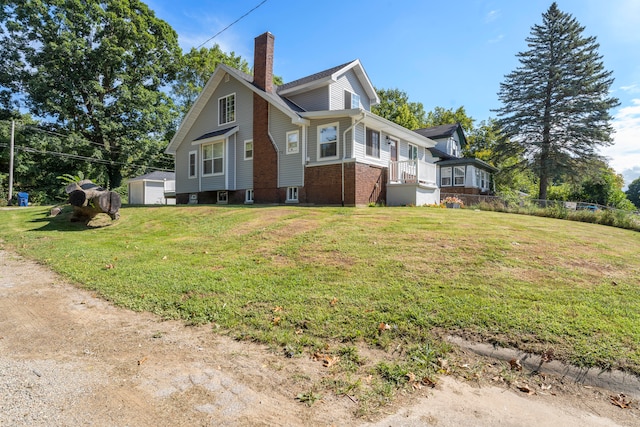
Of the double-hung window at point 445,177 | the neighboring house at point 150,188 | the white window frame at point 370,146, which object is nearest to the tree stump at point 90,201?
the white window frame at point 370,146

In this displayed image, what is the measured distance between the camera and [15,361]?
9.55 ft

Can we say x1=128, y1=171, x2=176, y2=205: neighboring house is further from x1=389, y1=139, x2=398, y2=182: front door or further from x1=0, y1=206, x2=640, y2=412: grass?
x1=0, y1=206, x2=640, y2=412: grass

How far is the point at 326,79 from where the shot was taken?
614 inches

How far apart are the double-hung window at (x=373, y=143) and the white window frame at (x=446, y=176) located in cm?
1350

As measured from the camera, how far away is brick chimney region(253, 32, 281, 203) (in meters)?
15.8

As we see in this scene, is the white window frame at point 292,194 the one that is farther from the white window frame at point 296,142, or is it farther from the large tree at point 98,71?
the large tree at point 98,71

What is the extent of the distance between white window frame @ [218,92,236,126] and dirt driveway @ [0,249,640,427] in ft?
51.9

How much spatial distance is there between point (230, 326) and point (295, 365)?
1.06 metres

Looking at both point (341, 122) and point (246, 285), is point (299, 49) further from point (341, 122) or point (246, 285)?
point (246, 285)

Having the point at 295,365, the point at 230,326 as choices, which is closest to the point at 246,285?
the point at 230,326

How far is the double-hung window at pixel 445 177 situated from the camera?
87.2ft

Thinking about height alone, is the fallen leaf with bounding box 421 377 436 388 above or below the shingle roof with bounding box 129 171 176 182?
below

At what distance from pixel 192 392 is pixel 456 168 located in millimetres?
27101

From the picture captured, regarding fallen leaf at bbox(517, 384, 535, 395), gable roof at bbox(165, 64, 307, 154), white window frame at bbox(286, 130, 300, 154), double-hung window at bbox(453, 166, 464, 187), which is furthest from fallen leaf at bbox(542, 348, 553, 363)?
double-hung window at bbox(453, 166, 464, 187)
